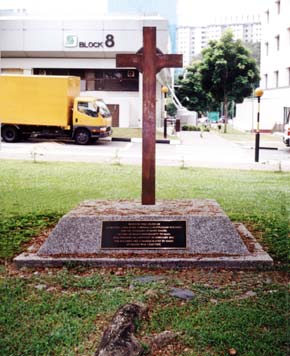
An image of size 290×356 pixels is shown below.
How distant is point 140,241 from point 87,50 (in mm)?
27803

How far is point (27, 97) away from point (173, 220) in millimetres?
20939

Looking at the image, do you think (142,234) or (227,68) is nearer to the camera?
(142,234)

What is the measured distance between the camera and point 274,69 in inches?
1592

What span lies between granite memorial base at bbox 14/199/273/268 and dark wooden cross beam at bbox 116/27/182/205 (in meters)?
0.62

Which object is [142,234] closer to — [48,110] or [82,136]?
[82,136]

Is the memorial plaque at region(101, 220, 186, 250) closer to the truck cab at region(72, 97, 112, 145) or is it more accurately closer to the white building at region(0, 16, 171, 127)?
the truck cab at region(72, 97, 112, 145)

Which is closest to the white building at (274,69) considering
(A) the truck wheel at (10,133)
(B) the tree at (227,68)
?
(B) the tree at (227,68)

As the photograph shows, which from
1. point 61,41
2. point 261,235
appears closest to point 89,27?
point 61,41

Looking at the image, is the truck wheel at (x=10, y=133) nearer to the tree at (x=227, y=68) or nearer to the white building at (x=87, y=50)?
the white building at (x=87, y=50)

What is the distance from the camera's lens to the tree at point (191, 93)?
5409cm

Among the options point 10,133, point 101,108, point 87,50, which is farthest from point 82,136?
point 87,50

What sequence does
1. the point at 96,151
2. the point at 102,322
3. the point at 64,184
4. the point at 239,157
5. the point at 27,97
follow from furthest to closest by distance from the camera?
the point at 27,97 → the point at 96,151 → the point at 239,157 → the point at 64,184 → the point at 102,322

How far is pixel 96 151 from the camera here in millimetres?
22312

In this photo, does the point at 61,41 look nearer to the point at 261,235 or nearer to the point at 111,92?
the point at 111,92
